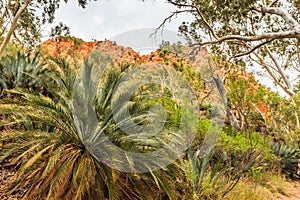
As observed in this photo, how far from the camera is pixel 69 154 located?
4785 millimetres

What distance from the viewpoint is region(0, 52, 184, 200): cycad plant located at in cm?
461

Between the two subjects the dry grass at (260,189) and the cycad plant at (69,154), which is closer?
the cycad plant at (69,154)

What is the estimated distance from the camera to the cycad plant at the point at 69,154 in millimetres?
4605

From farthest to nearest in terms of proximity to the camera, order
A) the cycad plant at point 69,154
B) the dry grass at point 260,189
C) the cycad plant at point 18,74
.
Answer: the cycad plant at point 18,74 < the dry grass at point 260,189 < the cycad plant at point 69,154

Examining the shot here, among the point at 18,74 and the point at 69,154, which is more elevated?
the point at 18,74

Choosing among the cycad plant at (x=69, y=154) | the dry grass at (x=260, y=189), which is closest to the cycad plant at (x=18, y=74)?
the cycad plant at (x=69, y=154)

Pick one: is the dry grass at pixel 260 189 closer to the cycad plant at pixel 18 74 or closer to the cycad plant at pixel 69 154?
the cycad plant at pixel 69 154

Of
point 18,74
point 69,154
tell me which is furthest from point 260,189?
point 18,74

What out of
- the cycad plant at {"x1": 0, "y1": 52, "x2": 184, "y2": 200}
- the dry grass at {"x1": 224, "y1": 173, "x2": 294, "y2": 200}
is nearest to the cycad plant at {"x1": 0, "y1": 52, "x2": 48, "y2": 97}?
the cycad plant at {"x1": 0, "y1": 52, "x2": 184, "y2": 200}

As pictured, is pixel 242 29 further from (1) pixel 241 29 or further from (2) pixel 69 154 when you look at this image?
(2) pixel 69 154

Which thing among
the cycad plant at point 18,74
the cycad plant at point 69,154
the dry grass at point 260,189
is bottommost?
the dry grass at point 260,189

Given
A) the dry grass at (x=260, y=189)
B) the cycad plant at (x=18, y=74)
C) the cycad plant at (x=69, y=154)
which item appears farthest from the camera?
the cycad plant at (x=18, y=74)

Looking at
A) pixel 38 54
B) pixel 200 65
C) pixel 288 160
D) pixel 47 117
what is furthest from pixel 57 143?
pixel 200 65

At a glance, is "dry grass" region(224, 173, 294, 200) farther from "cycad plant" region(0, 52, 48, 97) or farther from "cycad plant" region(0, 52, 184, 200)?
"cycad plant" region(0, 52, 48, 97)
